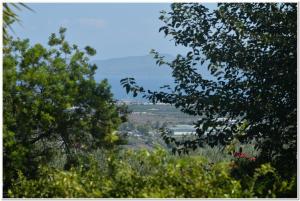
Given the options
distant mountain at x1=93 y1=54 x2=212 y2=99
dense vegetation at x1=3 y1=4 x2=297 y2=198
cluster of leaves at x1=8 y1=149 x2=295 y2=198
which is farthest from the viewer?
distant mountain at x1=93 y1=54 x2=212 y2=99

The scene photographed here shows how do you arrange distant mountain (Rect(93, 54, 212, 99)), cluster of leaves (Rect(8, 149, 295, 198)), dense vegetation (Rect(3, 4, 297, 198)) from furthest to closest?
distant mountain (Rect(93, 54, 212, 99))
dense vegetation (Rect(3, 4, 297, 198))
cluster of leaves (Rect(8, 149, 295, 198))

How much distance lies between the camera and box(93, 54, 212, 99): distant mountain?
22.6ft

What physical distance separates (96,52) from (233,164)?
6.41 ft

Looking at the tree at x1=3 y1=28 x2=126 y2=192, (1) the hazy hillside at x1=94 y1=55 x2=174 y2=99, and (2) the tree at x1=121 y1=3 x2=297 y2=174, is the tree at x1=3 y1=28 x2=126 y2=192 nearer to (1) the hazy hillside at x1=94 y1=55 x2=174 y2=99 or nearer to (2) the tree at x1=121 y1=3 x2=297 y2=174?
(1) the hazy hillside at x1=94 y1=55 x2=174 y2=99

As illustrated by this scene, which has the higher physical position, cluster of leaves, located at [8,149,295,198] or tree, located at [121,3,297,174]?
tree, located at [121,3,297,174]

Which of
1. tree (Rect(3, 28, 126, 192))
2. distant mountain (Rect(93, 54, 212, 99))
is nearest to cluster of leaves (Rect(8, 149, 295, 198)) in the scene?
tree (Rect(3, 28, 126, 192))

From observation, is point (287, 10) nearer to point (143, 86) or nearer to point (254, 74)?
point (254, 74)

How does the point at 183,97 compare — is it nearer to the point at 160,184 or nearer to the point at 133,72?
the point at 133,72

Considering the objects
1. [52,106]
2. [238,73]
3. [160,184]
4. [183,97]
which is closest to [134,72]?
[183,97]

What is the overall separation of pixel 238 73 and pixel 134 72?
1158mm

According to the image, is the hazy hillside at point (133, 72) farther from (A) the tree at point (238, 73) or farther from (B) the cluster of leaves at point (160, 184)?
(B) the cluster of leaves at point (160, 184)

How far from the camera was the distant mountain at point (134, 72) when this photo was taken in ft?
22.6

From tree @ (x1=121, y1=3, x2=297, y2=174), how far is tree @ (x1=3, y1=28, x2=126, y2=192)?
0.55 meters

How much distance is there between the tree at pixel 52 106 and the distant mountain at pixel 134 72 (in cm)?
9
